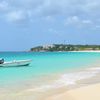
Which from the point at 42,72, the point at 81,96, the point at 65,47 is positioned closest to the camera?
the point at 81,96

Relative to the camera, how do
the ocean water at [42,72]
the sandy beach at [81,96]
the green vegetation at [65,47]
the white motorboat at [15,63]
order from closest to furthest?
the sandy beach at [81,96] < the ocean water at [42,72] < the white motorboat at [15,63] < the green vegetation at [65,47]

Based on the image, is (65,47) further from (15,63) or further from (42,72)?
(42,72)

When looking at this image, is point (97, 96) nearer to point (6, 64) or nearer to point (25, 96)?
point (25, 96)

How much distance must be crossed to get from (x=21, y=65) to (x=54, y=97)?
22.9m

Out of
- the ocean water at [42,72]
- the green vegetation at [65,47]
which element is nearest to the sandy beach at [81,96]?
the ocean water at [42,72]

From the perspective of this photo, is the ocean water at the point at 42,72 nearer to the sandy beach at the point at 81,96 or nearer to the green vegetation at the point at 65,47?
the sandy beach at the point at 81,96

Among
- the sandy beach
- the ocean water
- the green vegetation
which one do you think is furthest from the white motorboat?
the green vegetation

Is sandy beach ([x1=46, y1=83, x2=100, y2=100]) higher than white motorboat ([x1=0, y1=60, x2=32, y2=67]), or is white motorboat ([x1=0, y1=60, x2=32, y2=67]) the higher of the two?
white motorboat ([x1=0, y1=60, x2=32, y2=67])

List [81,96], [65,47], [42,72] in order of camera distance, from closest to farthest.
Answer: [81,96] → [42,72] → [65,47]

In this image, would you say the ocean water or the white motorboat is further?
the white motorboat

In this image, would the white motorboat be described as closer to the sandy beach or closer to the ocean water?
the ocean water

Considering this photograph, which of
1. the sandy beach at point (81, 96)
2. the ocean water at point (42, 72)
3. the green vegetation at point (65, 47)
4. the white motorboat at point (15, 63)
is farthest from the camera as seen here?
the green vegetation at point (65, 47)

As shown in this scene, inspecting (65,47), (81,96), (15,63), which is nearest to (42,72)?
(15,63)

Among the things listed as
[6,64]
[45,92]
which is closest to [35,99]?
[45,92]
